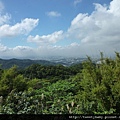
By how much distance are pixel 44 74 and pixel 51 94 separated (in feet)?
62.4

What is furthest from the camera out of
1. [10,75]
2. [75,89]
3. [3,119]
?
[10,75]

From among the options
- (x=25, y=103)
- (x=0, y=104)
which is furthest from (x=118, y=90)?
(x=0, y=104)

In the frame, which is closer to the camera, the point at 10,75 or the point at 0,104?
the point at 0,104

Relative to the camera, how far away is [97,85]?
27.5 ft

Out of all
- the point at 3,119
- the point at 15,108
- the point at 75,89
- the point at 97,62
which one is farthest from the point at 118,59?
the point at 3,119

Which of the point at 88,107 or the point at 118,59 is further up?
the point at 118,59

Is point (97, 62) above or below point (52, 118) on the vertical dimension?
above

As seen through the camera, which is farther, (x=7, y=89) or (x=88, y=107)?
(x=7, y=89)

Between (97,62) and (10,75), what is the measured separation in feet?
19.5

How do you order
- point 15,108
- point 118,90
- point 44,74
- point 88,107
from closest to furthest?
point 15,108 < point 88,107 < point 118,90 < point 44,74

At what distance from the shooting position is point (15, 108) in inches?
251

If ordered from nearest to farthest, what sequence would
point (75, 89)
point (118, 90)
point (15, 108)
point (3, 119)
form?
1. point (3, 119)
2. point (15, 108)
3. point (118, 90)
4. point (75, 89)

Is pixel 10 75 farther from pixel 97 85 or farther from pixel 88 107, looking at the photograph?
pixel 88 107

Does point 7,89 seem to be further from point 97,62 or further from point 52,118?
point 52,118
